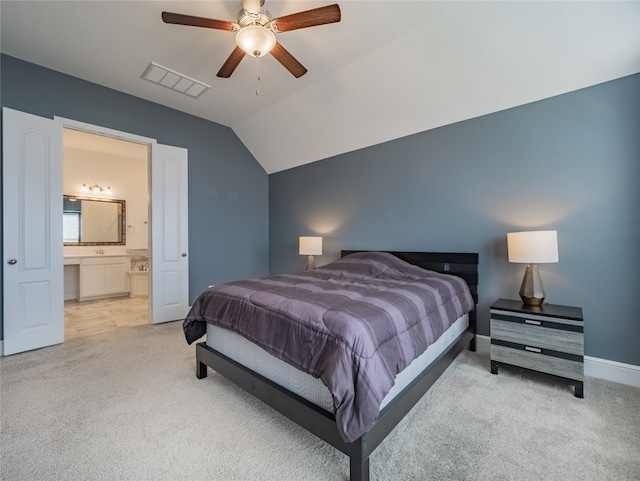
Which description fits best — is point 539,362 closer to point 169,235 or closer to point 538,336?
point 538,336

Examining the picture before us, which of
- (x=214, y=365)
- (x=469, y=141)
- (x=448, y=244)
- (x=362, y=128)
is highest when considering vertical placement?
(x=362, y=128)

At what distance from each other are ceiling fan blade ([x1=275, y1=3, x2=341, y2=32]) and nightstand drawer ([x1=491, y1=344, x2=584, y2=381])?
276 centimetres

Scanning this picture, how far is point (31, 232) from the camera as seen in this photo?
9.35ft

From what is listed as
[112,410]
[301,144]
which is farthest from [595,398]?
[301,144]

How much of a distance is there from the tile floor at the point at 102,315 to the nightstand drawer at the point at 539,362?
4.19 metres

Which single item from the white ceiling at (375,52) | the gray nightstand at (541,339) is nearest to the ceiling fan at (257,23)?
the white ceiling at (375,52)

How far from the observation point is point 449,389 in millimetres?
2078

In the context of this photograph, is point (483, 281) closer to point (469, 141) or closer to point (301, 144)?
point (469, 141)

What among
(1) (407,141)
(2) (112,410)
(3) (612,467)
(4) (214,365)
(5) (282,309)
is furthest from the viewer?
(1) (407,141)

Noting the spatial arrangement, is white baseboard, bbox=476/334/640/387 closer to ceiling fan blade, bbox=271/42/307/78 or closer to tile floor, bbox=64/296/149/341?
ceiling fan blade, bbox=271/42/307/78

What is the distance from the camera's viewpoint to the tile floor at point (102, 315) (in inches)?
138

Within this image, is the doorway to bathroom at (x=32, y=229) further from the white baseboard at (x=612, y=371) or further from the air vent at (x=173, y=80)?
the white baseboard at (x=612, y=371)

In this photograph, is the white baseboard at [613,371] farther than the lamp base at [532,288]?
No

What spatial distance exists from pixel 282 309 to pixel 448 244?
Answer: 7.42 ft
